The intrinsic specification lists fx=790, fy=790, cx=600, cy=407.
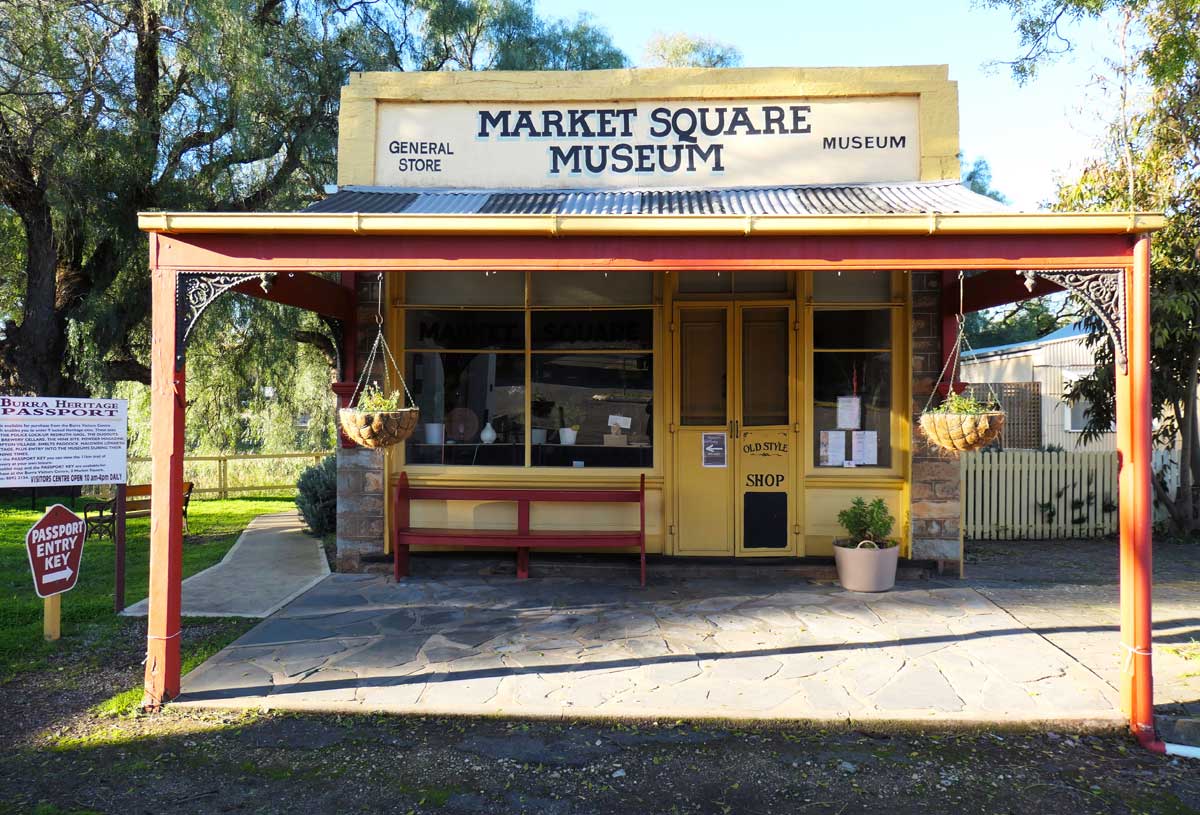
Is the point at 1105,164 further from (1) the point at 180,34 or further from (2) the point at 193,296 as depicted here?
(1) the point at 180,34

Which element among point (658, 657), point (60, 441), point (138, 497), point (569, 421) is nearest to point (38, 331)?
point (138, 497)

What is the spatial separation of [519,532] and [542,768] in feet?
11.5

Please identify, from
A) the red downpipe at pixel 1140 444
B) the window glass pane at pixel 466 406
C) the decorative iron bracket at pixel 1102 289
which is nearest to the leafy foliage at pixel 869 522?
the red downpipe at pixel 1140 444

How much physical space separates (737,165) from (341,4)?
9.43 metres

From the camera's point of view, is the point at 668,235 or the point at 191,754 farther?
the point at 668,235

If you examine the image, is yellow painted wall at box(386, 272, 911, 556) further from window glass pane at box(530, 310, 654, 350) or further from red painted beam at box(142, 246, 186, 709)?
red painted beam at box(142, 246, 186, 709)

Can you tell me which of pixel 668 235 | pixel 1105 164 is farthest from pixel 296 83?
pixel 1105 164

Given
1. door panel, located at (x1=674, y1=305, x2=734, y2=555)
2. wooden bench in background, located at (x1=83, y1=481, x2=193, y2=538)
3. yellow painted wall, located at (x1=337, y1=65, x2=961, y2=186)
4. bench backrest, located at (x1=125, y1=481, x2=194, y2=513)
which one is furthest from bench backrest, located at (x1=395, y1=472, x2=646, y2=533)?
wooden bench in background, located at (x1=83, y1=481, x2=193, y2=538)

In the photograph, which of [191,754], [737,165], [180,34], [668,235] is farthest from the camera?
[180,34]

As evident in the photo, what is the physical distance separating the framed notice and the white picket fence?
15.6ft

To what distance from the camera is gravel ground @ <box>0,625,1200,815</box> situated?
3.63 metres

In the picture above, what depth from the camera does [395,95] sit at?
24.6 feet

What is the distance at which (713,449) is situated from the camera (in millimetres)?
7738

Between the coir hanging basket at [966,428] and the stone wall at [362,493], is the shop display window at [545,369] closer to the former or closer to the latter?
the stone wall at [362,493]
